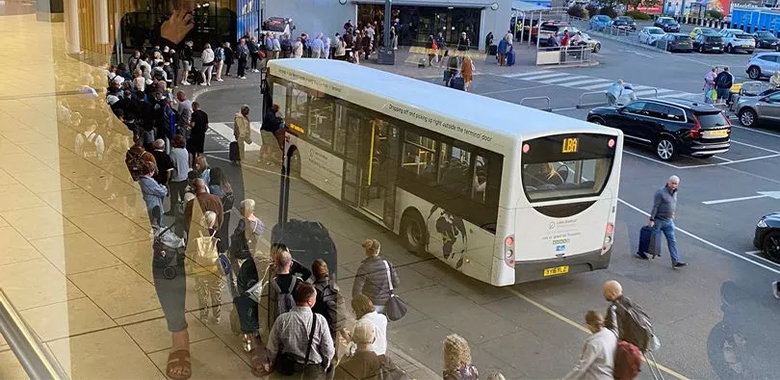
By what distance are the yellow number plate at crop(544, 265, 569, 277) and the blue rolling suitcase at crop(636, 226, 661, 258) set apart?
1569 millimetres

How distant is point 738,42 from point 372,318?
33.9 metres

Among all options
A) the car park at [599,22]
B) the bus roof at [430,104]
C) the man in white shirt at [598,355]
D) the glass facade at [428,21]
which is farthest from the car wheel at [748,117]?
the car park at [599,22]

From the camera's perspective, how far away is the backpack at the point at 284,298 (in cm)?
465

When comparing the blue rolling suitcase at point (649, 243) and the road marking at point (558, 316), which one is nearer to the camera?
the road marking at point (558, 316)

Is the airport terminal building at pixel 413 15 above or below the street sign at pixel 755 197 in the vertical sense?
above

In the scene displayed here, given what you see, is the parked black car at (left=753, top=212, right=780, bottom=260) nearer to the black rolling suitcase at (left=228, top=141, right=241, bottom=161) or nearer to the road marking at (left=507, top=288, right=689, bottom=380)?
the road marking at (left=507, top=288, right=689, bottom=380)

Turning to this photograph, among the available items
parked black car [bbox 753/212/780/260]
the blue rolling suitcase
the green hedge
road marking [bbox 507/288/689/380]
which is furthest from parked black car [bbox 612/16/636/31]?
road marking [bbox 507/288/689/380]

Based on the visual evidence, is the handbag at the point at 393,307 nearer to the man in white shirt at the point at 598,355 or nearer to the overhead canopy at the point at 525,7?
the man in white shirt at the point at 598,355

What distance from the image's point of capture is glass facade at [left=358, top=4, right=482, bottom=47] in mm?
19678

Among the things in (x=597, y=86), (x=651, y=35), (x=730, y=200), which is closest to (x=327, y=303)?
(x=730, y=200)

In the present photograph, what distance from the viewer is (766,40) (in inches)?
1314

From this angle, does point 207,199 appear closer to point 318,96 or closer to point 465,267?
point 465,267

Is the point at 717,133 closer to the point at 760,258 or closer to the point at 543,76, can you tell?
the point at 760,258

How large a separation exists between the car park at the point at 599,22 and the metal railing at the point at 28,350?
4305cm
